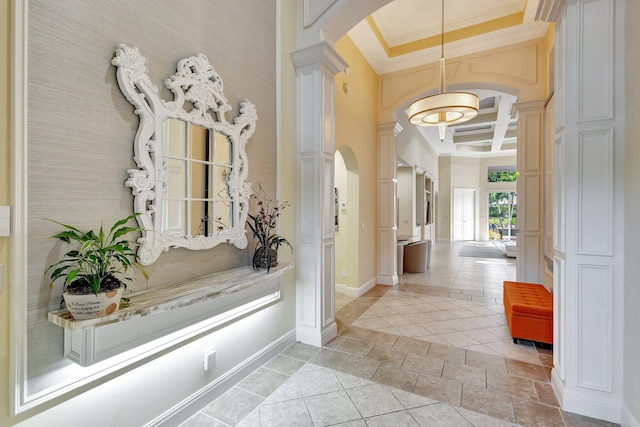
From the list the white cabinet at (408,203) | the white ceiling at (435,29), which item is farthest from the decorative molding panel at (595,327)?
the white cabinet at (408,203)

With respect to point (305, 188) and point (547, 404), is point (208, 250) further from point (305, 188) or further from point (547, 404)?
point (547, 404)

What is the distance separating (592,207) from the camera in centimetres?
202

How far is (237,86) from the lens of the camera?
98.7 inches

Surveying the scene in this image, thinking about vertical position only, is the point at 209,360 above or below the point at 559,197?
below

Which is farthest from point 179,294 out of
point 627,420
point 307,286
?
point 627,420

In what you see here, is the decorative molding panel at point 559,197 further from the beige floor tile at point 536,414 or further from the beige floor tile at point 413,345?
the beige floor tile at point 413,345

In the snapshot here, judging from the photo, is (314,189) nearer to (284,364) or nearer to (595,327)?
(284,364)

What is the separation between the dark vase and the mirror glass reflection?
328 millimetres

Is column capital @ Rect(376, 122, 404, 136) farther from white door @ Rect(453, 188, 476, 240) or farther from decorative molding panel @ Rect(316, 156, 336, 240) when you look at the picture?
white door @ Rect(453, 188, 476, 240)

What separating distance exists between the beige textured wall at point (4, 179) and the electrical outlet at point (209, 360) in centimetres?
104

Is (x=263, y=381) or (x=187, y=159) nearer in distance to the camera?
(x=187, y=159)

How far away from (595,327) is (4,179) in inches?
134

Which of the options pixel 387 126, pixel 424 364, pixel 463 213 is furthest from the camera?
pixel 463 213

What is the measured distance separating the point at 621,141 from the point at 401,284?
420 cm
